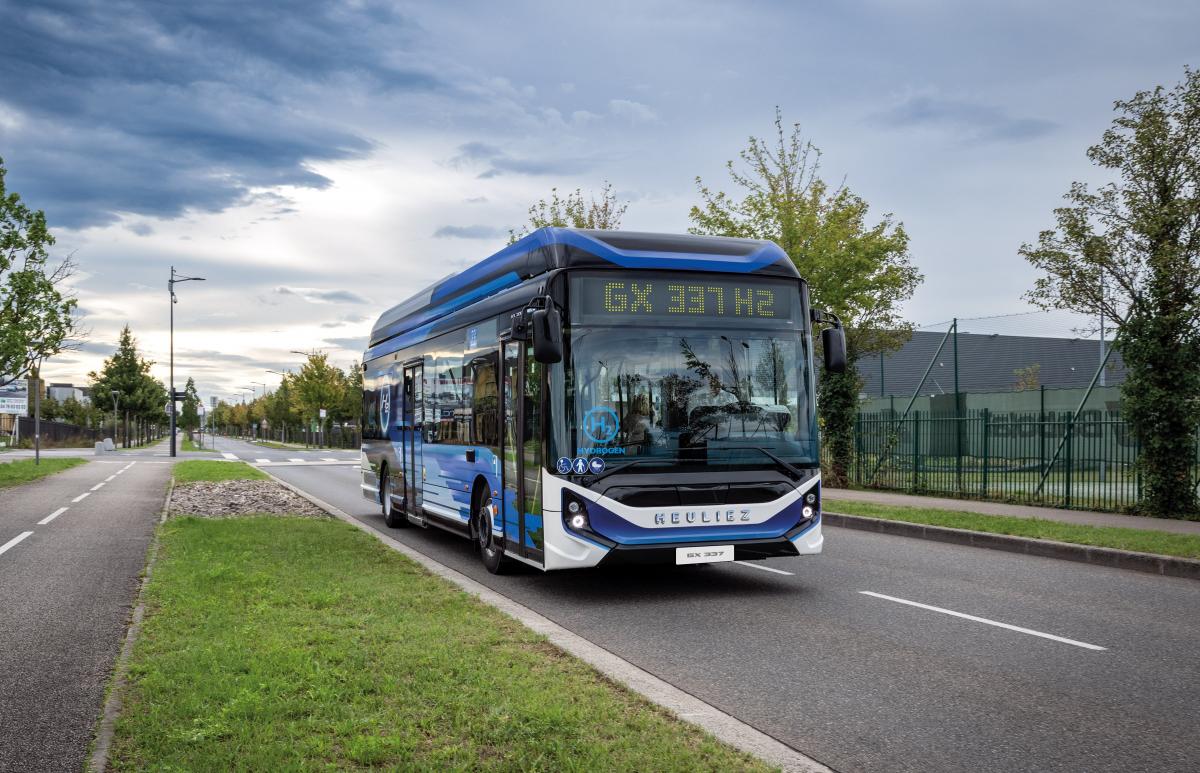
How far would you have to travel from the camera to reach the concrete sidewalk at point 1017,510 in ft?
46.8

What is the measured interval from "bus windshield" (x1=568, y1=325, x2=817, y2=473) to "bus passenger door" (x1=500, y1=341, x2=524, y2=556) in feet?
3.18

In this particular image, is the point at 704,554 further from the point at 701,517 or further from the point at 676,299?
the point at 676,299

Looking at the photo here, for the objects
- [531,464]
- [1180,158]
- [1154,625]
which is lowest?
[1154,625]

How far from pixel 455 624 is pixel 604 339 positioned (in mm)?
2689

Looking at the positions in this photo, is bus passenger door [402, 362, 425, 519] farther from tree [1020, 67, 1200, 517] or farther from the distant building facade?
the distant building facade

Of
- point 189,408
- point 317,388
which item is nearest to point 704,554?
point 317,388

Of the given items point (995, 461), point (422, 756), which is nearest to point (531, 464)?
point (422, 756)

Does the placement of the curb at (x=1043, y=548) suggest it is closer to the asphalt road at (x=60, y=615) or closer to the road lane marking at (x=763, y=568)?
the road lane marking at (x=763, y=568)

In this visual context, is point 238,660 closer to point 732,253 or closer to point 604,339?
point 604,339

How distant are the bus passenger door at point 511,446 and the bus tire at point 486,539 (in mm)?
485

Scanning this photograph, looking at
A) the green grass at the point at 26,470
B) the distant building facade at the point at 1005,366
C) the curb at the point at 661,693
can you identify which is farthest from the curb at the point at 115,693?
the distant building facade at the point at 1005,366

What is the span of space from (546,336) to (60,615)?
4.51m

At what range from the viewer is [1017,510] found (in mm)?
16750

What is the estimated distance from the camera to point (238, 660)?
236 inches
